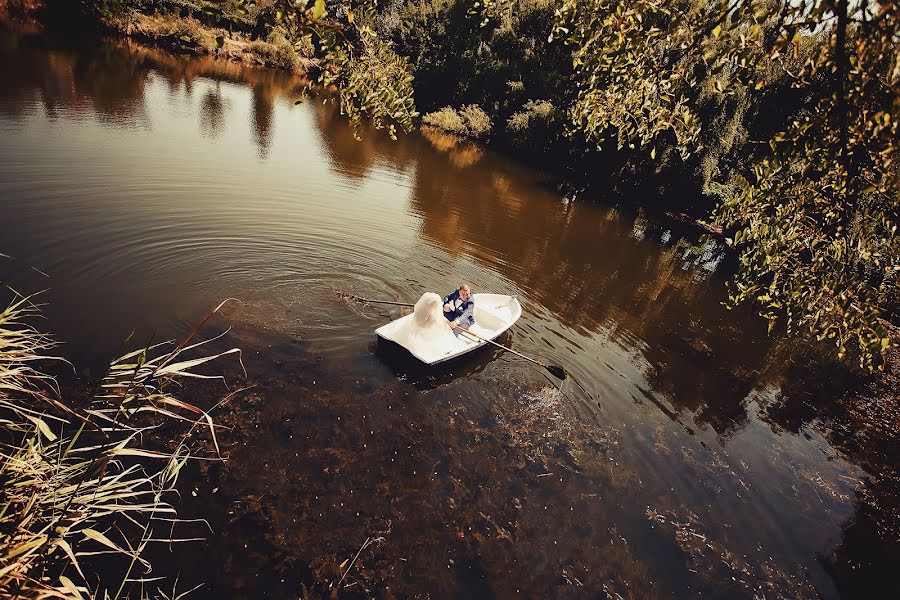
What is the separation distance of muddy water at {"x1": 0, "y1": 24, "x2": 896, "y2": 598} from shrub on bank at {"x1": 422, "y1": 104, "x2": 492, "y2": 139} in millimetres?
30470

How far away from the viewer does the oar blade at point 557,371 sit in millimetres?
10569

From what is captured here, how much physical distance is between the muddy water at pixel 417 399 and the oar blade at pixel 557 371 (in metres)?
0.31

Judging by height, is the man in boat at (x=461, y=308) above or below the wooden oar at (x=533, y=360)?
above

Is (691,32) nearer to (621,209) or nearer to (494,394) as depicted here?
(494,394)

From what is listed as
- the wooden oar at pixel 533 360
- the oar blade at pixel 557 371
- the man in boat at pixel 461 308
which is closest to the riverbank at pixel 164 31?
the man in boat at pixel 461 308

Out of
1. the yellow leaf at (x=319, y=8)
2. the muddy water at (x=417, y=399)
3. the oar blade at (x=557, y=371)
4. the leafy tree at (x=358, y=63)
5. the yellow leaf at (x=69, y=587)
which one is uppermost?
the yellow leaf at (x=319, y=8)

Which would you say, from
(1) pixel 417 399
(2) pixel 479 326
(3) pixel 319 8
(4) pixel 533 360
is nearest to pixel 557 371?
(4) pixel 533 360

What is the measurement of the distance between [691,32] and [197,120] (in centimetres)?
2646

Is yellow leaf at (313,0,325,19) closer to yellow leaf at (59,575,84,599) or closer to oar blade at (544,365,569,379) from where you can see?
yellow leaf at (59,575,84,599)

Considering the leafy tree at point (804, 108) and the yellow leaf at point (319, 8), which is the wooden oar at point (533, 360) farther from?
the yellow leaf at point (319, 8)

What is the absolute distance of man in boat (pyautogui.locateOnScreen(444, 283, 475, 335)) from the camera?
1063 centimetres

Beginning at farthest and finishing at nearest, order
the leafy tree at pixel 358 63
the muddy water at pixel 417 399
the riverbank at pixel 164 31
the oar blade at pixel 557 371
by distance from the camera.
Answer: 1. the riverbank at pixel 164 31
2. the oar blade at pixel 557 371
3. the muddy water at pixel 417 399
4. the leafy tree at pixel 358 63

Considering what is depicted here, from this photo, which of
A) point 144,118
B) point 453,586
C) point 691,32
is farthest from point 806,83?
point 144,118

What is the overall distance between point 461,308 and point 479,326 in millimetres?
885
